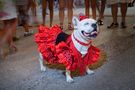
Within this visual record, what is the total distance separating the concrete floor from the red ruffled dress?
0.14 m

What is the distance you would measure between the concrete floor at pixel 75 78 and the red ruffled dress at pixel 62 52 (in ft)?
0.47

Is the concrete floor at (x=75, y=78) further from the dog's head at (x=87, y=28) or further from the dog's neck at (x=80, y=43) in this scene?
the dog's head at (x=87, y=28)

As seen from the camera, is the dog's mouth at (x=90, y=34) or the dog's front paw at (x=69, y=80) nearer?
the dog's mouth at (x=90, y=34)

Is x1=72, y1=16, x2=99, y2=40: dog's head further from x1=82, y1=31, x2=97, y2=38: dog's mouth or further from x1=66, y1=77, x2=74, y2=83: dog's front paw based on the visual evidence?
x1=66, y1=77, x2=74, y2=83: dog's front paw

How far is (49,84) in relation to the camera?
101 inches

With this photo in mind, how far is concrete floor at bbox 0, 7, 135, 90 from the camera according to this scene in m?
2.51

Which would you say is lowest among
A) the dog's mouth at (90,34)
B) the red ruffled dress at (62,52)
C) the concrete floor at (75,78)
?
the concrete floor at (75,78)

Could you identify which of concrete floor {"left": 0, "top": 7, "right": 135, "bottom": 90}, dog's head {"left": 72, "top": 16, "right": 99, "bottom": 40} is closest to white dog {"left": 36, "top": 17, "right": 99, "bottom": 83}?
dog's head {"left": 72, "top": 16, "right": 99, "bottom": 40}

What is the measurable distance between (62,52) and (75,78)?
29 centimetres

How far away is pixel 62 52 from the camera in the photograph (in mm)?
2533

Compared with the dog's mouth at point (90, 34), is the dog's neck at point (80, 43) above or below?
below

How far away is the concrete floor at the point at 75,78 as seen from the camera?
251cm

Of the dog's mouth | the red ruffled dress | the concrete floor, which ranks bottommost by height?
the concrete floor

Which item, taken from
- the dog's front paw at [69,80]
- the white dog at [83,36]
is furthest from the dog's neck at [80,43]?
the dog's front paw at [69,80]
